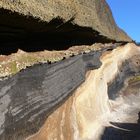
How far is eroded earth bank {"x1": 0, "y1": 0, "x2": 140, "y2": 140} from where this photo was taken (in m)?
2.94

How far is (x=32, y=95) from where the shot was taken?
134 inches

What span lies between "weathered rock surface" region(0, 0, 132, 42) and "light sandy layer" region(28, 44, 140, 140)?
3.01 ft

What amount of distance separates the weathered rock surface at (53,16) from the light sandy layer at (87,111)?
3.01 feet

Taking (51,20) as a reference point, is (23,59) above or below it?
below

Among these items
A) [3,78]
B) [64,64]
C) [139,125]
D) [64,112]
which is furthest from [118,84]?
[3,78]

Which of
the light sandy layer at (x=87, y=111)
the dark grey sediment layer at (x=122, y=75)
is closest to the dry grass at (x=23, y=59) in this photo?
the light sandy layer at (x=87, y=111)

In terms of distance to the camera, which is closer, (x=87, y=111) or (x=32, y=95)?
(x=32, y=95)

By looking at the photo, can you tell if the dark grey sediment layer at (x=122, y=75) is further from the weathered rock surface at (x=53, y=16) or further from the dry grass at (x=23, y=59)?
the dry grass at (x=23, y=59)

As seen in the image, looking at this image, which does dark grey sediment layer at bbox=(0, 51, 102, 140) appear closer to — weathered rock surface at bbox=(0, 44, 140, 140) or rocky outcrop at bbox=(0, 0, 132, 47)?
weathered rock surface at bbox=(0, 44, 140, 140)

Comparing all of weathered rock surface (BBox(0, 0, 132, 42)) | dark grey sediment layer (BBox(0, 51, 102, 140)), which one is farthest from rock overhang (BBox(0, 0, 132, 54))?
dark grey sediment layer (BBox(0, 51, 102, 140))

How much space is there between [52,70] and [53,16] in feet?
2.34

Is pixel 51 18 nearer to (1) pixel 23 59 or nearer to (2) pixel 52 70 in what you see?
(1) pixel 23 59

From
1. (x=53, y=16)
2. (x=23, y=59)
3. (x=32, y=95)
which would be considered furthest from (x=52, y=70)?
(x=53, y=16)

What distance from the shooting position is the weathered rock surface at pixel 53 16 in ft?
8.78
